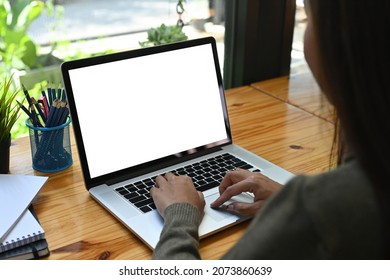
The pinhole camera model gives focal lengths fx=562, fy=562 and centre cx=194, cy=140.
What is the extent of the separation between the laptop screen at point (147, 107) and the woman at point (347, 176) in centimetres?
50

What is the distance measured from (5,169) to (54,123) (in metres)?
0.13

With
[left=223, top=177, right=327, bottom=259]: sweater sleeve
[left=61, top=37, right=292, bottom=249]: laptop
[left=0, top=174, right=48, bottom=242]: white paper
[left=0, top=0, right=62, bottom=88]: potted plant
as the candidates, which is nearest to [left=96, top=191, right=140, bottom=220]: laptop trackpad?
[left=61, top=37, right=292, bottom=249]: laptop

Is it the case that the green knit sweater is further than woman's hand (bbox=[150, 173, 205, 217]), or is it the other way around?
woman's hand (bbox=[150, 173, 205, 217])

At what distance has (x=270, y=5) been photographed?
171 cm

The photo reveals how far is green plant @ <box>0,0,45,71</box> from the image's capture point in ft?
4.73

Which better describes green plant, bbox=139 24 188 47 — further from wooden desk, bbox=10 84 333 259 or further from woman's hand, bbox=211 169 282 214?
woman's hand, bbox=211 169 282 214

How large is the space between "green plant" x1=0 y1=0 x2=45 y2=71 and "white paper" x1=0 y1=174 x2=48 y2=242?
0.53 meters

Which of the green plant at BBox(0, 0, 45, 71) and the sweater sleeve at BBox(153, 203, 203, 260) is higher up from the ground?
the green plant at BBox(0, 0, 45, 71)

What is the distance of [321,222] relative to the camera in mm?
596
